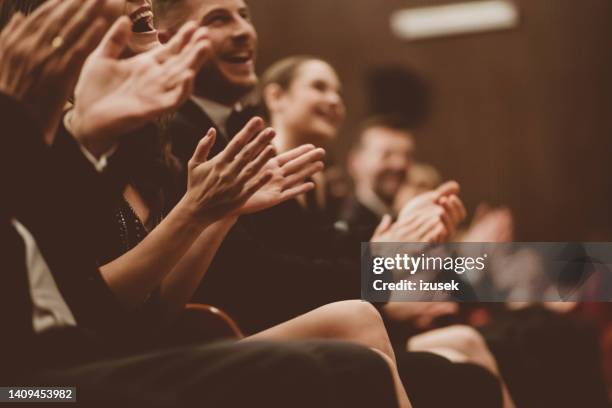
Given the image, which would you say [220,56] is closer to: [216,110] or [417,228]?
[216,110]

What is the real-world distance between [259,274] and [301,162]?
23 cm

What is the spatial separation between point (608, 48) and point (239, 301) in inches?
125

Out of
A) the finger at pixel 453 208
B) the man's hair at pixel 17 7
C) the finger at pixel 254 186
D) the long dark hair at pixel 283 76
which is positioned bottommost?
the finger at pixel 453 208

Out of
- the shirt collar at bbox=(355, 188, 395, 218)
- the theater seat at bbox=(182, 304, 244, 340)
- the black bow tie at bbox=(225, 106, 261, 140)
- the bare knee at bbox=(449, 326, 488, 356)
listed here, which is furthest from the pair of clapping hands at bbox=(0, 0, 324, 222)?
the shirt collar at bbox=(355, 188, 395, 218)

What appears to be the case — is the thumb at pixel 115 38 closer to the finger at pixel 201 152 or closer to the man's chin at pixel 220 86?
the finger at pixel 201 152

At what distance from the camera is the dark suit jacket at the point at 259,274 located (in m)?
1.22

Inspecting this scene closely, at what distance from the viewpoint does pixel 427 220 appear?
4.85ft

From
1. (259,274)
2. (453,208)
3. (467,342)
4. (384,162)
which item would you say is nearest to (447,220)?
(453,208)

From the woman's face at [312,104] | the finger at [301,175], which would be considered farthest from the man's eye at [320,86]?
the finger at [301,175]

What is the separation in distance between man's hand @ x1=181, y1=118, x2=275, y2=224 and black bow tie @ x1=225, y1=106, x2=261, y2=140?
0.37 m

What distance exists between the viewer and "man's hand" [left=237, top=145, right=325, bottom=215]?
107 cm

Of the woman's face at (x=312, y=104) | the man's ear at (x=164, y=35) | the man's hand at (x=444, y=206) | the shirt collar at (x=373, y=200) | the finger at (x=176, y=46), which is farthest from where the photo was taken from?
the shirt collar at (x=373, y=200)

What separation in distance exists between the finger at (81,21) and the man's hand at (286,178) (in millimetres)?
396

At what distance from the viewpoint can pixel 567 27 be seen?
3.84 metres
